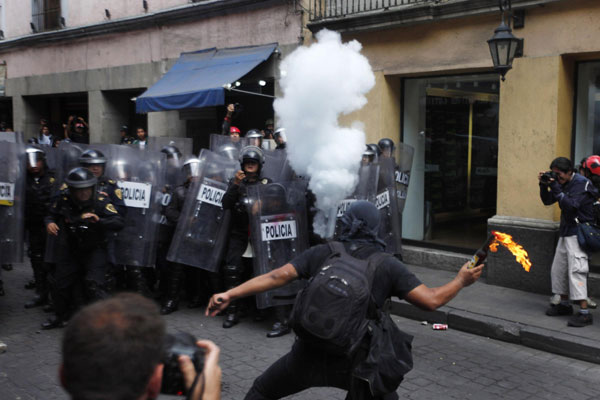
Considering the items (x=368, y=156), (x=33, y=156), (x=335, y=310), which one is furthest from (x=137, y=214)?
(x=335, y=310)

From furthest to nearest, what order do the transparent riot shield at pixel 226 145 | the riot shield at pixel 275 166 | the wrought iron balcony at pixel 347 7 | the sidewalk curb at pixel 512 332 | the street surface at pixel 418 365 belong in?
1. the wrought iron balcony at pixel 347 7
2. the transparent riot shield at pixel 226 145
3. the riot shield at pixel 275 166
4. the sidewalk curb at pixel 512 332
5. the street surface at pixel 418 365

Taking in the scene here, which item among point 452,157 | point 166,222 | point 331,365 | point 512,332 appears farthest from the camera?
point 452,157

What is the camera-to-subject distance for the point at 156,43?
14312mm

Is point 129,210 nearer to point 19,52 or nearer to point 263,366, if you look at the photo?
point 263,366

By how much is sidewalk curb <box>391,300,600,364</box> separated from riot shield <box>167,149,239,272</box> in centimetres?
232

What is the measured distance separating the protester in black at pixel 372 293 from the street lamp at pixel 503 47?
5.05 m

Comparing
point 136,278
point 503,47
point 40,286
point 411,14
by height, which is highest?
point 411,14

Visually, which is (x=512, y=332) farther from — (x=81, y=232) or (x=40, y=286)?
(x=40, y=286)

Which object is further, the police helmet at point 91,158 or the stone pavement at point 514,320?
the police helmet at point 91,158

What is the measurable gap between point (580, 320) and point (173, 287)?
4582 mm

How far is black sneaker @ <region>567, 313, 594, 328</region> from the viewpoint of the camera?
646 centimetres

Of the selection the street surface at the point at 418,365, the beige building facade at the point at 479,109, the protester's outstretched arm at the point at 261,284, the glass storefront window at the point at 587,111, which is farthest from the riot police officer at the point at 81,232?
the glass storefront window at the point at 587,111

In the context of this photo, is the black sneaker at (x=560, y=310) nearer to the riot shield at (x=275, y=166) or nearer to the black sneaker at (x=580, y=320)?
the black sneaker at (x=580, y=320)

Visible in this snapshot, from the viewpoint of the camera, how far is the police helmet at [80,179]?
19.8 feet
